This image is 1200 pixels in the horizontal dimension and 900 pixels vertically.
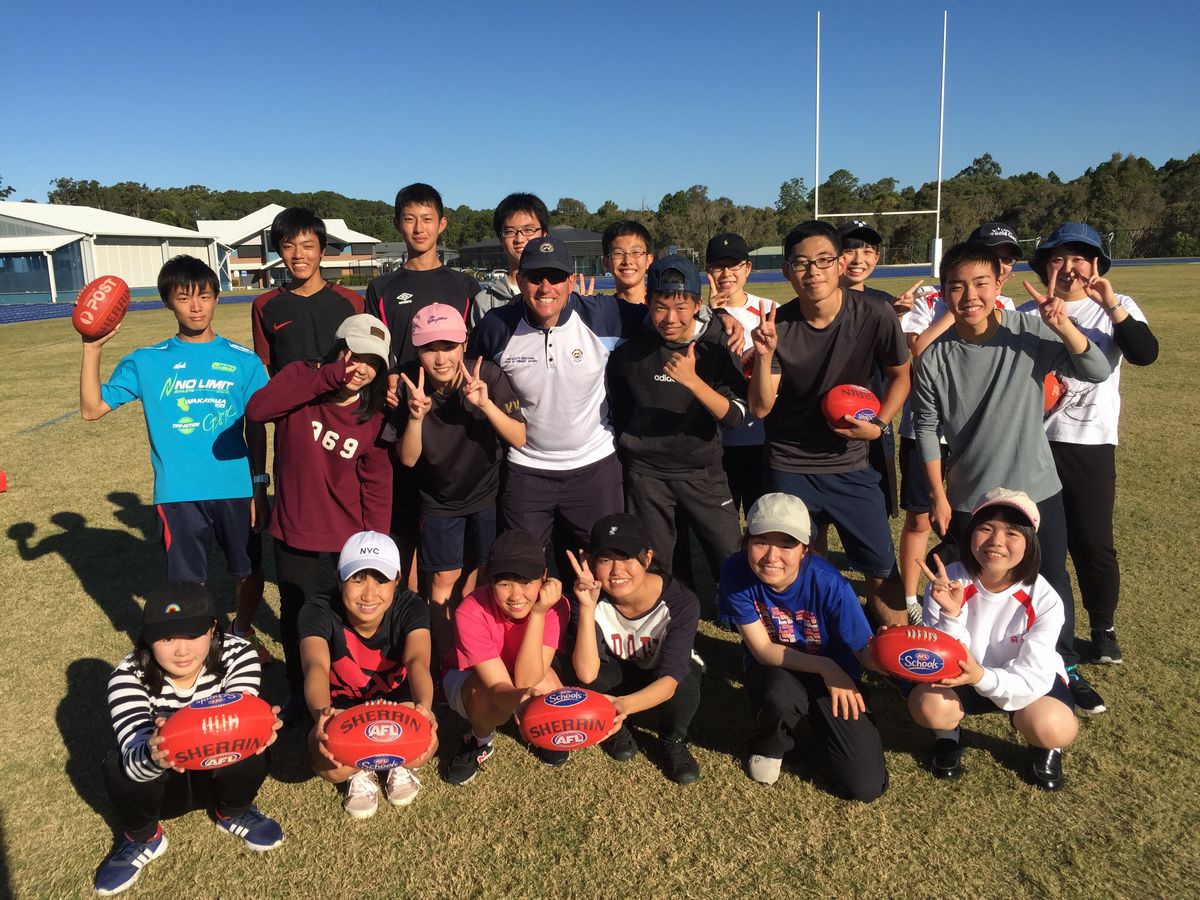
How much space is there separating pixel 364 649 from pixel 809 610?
6.30ft

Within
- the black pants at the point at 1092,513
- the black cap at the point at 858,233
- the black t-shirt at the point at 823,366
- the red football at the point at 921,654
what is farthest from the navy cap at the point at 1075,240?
the red football at the point at 921,654

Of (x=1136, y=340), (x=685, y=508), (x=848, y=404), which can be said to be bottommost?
(x=685, y=508)

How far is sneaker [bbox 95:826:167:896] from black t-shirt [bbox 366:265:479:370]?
2.41m

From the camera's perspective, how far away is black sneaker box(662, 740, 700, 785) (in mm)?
3344

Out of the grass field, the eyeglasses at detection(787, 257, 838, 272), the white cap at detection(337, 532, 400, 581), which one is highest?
the eyeglasses at detection(787, 257, 838, 272)

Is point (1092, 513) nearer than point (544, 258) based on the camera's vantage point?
No

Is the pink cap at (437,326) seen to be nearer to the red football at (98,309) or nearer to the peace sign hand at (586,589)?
the peace sign hand at (586,589)

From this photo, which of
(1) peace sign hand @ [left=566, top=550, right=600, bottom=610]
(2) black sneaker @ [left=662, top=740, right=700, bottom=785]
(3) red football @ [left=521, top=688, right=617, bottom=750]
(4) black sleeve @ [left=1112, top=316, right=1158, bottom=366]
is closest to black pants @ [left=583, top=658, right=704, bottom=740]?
(2) black sneaker @ [left=662, top=740, right=700, bottom=785]

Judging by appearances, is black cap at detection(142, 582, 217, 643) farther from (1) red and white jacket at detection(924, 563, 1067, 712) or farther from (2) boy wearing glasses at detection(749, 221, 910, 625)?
(1) red and white jacket at detection(924, 563, 1067, 712)

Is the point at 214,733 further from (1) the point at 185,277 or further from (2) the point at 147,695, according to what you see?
(1) the point at 185,277

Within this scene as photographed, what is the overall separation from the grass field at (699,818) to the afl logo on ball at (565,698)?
20.2 inches

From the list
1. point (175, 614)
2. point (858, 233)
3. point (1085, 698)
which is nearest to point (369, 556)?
point (175, 614)

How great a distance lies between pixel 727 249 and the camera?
15.2 feet

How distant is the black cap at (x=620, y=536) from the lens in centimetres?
334
